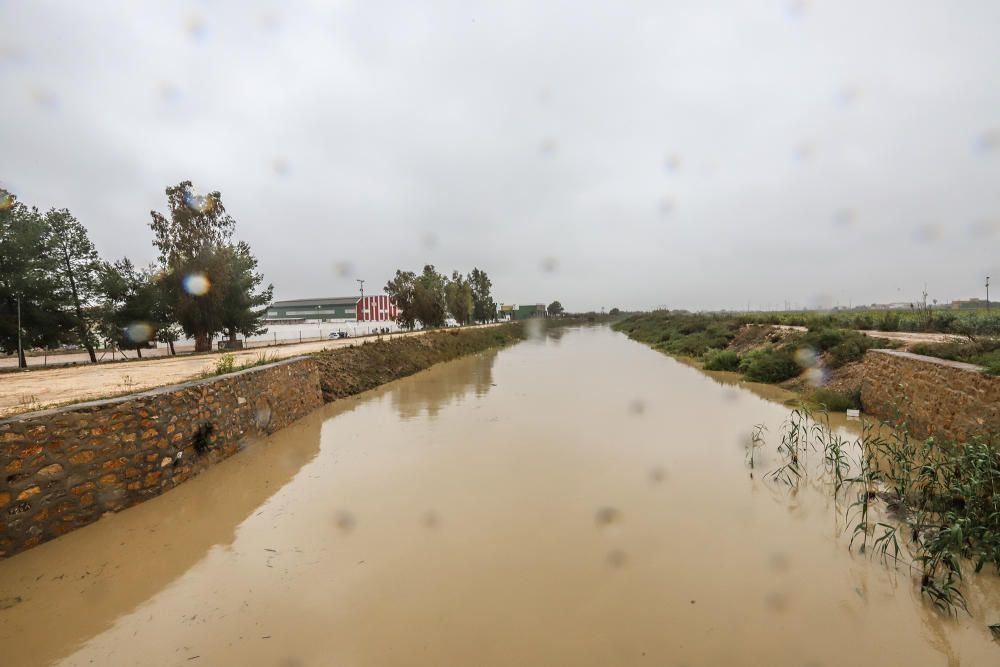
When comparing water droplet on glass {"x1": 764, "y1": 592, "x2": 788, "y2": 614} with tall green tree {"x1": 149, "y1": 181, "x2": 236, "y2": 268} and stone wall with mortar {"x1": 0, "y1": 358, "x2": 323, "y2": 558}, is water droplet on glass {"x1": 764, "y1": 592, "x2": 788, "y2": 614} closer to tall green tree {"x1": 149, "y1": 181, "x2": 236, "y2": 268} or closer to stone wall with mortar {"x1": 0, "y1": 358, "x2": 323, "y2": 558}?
stone wall with mortar {"x1": 0, "y1": 358, "x2": 323, "y2": 558}

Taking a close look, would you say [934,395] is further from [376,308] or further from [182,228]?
[376,308]

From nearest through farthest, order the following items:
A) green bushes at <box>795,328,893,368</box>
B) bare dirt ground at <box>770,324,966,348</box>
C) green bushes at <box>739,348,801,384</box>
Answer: bare dirt ground at <box>770,324,966,348</box>
green bushes at <box>795,328,893,368</box>
green bushes at <box>739,348,801,384</box>

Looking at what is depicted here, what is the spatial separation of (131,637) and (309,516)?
2134 millimetres

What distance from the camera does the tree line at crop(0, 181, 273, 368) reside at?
60.8ft

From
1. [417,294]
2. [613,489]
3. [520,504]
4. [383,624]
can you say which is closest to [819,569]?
[613,489]

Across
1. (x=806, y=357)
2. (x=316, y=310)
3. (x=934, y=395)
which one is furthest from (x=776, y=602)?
(x=316, y=310)

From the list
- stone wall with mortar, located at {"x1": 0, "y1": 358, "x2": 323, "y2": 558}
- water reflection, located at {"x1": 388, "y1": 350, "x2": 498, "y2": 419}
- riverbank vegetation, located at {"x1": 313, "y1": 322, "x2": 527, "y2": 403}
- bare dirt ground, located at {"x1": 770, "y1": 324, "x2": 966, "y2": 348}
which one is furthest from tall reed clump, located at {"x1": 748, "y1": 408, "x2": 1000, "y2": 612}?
riverbank vegetation, located at {"x1": 313, "y1": 322, "x2": 527, "y2": 403}

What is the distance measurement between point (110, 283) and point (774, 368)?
108ft

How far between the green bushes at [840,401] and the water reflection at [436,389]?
9670 mm

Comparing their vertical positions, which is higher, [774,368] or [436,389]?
[774,368]

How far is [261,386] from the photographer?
9492 mm

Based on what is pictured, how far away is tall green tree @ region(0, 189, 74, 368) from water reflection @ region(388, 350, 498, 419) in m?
16.8

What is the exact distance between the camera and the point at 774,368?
15406 mm

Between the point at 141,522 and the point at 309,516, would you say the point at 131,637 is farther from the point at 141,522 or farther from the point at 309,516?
the point at 141,522
